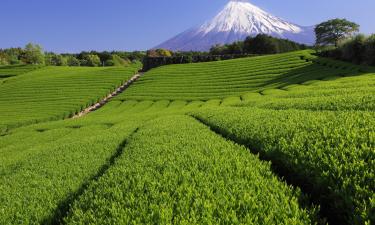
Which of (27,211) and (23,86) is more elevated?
(27,211)

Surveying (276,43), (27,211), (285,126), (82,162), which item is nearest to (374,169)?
(285,126)

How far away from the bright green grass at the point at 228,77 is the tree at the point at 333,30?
66.5 m

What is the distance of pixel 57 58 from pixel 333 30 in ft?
371

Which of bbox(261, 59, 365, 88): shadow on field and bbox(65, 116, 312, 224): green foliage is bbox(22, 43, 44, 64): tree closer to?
bbox(261, 59, 365, 88): shadow on field

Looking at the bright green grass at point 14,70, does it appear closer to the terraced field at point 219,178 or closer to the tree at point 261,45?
the tree at point 261,45

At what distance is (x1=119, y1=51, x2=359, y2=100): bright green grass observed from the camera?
1987 inches

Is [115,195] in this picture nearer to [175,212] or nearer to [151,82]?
[175,212]

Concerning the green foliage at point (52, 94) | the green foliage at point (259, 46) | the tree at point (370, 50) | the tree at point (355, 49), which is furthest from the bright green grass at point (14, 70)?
the tree at point (370, 50)

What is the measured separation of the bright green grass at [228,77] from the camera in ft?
166

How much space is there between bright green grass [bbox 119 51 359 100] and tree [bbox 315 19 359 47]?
6653cm

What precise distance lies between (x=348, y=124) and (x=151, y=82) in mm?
58988

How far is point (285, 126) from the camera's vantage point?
12125 mm

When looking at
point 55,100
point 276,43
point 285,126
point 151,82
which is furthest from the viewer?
point 276,43

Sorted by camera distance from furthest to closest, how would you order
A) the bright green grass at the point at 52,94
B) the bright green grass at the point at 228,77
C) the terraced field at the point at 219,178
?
the bright green grass at the point at 228,77
the bright green grass at the point at 52,94
the terraced field at the point at 219,178
